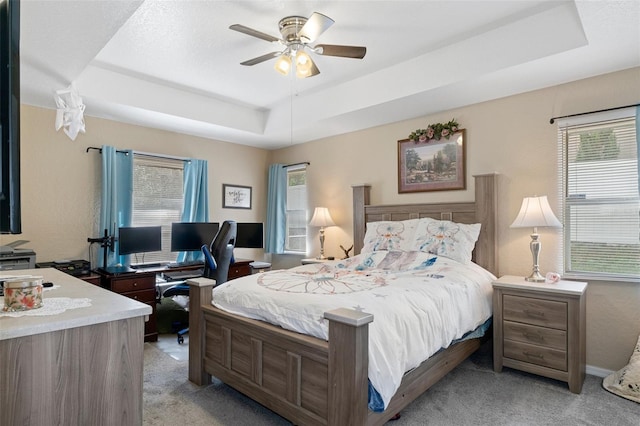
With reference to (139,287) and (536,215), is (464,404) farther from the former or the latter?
(139,287)

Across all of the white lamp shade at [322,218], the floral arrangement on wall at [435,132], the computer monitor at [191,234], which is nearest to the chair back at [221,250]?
the computer monitor at [191,234]

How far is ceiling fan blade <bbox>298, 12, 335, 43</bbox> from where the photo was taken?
2107 millimetres

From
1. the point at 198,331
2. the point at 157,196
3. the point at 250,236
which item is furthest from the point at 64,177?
the point at 198,331

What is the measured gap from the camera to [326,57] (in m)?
3.19

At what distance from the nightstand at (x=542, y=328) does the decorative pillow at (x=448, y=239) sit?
44cm

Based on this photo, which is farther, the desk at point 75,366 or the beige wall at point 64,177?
the beige wall at point 64,177

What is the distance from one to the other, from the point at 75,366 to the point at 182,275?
9.35ft

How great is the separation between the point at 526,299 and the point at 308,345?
188 centimetres

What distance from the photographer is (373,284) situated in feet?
8.08

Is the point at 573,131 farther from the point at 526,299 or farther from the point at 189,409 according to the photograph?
the point at 189,409

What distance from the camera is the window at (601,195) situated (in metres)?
2.71

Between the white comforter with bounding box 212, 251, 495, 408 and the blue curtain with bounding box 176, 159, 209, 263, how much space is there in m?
2.15

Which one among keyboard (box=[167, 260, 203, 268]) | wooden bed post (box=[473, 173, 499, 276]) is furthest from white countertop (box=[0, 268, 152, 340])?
wooden bed post (box=[473, 173, 499, 276])

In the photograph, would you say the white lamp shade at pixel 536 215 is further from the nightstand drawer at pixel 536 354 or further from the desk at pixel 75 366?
the desk at pixel 75 366
